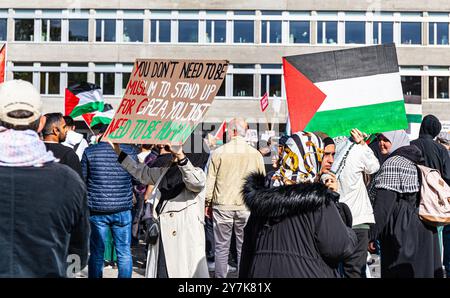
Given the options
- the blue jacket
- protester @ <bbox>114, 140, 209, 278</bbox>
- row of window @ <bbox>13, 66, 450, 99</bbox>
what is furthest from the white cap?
row of window @ <bbox>13, 66, 450, 99</bbox>

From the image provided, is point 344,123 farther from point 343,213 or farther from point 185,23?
point 185,23

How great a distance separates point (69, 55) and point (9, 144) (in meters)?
42.6

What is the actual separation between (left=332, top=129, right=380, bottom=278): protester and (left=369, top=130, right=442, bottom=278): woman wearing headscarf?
946 mm

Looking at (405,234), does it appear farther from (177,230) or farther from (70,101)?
(70,101)

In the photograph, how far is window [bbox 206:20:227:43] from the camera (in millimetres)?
44094

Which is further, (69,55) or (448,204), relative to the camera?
(69,55)

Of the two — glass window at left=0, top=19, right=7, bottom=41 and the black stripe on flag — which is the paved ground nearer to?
the black stripe on flag

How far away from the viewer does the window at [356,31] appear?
43594 mm

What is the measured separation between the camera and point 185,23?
4403 cm

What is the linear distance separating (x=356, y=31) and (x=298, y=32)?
143 inches

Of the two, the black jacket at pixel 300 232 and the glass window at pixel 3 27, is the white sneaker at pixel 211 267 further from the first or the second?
the glass window at pixel 3 27

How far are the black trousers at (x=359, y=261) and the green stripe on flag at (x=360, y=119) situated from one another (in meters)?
1.09

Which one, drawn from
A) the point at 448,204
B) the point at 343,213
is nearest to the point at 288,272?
the point at 343,213

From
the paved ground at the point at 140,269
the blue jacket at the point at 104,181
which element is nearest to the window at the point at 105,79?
the paved ground at the point at 140,269
